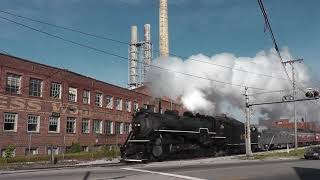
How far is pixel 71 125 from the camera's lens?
45.4 m

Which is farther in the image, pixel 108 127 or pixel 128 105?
pixel 128 105

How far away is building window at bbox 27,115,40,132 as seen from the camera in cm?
3997

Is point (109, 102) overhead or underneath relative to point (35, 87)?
underneath

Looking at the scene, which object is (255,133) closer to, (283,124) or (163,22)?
(163,22)

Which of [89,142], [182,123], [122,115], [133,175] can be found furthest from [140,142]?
[122,115]

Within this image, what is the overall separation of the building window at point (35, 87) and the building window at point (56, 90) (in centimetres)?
171

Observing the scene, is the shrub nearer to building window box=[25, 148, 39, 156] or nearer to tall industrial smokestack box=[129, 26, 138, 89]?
building window box=[25, 148, 39, 156]

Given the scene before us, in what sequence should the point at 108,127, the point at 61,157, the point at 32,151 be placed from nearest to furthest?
the point at 61,157, the point at 32,151, the point at 108,127

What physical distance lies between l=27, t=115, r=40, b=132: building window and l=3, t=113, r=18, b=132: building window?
160cm

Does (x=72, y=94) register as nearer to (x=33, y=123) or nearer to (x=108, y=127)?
(x=33, y=123)

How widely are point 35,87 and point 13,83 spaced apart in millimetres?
2733

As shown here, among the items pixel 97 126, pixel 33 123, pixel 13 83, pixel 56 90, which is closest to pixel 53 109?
pixel 56 90

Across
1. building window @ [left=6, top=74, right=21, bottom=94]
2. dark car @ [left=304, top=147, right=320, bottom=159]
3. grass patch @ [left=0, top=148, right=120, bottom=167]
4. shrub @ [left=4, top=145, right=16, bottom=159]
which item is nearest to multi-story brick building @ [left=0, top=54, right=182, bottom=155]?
building window @ [left=6, top=74, right=21, bottom=94]

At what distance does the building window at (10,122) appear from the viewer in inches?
1483
